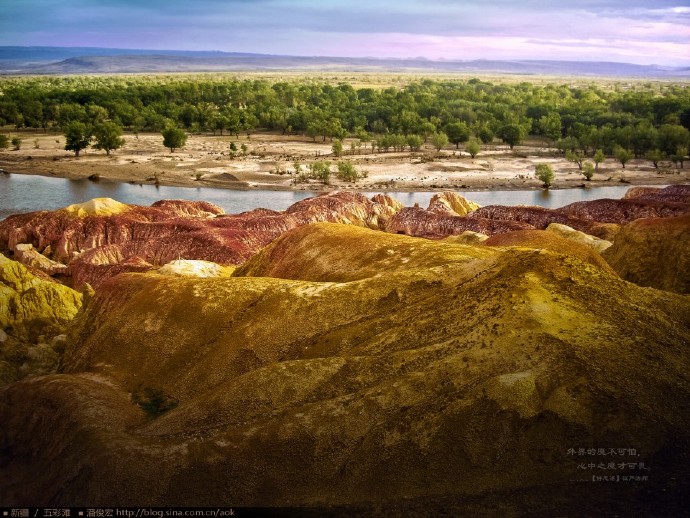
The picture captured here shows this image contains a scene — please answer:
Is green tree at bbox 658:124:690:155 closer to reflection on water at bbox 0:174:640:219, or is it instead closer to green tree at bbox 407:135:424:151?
reflection on water at bbox 0:174:640:219

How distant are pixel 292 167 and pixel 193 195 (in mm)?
21611

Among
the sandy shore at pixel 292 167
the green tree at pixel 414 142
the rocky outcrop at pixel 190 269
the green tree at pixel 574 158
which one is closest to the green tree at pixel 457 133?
the sandy shore at pixel 292 167

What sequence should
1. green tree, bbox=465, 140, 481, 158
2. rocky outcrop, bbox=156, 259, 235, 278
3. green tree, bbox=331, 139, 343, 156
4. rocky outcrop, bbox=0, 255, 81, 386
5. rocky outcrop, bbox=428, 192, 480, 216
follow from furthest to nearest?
1. green tree, bbox=331, 139, 343, 156
2. green tree, bbox=465, 140, 481, 158
3. rocky outcrop, bbox=428, 192, 480, 216
4. rocky outcrop, bbox=156, 259, 235, 278
5. rocky outcrop, bbox=0, 255, 81, 386

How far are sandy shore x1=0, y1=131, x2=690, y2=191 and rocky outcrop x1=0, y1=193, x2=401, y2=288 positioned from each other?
36264 millimetres

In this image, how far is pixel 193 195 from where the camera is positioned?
10369cm

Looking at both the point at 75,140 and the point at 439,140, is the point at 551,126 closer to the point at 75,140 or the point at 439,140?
the point at 439,140

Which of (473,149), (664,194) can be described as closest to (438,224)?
(664,194)

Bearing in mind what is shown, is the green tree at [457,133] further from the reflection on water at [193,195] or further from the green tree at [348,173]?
the green tree at [348,173]

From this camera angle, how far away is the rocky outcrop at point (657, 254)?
3669 centimetres

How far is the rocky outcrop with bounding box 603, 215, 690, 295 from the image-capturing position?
120ft

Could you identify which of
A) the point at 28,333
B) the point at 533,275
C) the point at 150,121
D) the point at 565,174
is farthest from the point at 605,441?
the point at 150,121

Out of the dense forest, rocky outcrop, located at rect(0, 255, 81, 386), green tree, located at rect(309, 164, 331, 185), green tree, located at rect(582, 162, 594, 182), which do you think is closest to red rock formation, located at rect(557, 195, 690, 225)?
green tree, located at rect(582, 162, 594, 182)

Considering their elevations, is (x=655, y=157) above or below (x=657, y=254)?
below

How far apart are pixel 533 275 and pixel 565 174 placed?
96.2m
